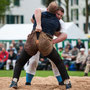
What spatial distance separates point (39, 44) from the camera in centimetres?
852

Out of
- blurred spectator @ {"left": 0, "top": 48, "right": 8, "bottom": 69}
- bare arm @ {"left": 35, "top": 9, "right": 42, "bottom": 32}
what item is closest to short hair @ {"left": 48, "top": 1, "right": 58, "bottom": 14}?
bare arm @ {"left": 35, "top": 9, "right": 42, "bottom": 32}

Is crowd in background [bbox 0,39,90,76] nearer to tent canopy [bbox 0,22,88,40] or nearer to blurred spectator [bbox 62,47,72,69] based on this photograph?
blurred spectator [bbox 62,47,72,69]

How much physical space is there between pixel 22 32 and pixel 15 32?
22.2 inches

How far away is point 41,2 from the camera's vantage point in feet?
178

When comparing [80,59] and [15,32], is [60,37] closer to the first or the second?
[80,59]

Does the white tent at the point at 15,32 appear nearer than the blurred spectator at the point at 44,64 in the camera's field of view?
No

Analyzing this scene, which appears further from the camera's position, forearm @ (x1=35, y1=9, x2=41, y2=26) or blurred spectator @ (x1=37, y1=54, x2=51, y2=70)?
blurred spectator @ (x1=37, y1=54, x2=51, y2=70)

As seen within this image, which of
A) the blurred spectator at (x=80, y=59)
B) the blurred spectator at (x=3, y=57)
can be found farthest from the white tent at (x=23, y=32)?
the blurred spectator at (x=80, y=59)

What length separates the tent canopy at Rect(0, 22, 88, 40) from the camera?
24625 mm

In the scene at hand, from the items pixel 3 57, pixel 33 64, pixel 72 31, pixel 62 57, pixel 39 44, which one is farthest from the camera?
pixel 72 31

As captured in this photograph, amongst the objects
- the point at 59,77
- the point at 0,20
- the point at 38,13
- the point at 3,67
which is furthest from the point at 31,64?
the point at 0,20

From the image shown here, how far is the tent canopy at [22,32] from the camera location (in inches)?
969

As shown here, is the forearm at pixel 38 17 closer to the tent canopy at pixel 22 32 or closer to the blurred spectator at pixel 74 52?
the blurred spectator at pixel 74 52

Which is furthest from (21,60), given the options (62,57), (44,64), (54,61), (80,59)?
(62,57)
